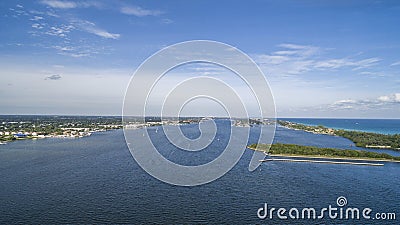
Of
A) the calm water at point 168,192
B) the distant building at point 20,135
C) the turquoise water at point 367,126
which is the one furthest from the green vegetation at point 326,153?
the turquoise water at point 367,126

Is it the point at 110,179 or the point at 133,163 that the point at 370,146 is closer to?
the point at 133,163

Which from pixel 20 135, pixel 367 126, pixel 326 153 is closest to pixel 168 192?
pixel 326 153

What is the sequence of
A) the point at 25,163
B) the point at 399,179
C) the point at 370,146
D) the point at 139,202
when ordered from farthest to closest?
the point at 370,146, the point at 25,163, the point at 399,179, the point at 139,202

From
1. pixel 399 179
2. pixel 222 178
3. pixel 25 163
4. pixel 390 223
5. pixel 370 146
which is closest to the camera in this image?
pixel 390 223

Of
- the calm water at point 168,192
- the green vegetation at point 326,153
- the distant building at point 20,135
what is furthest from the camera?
the distant building at point 20,135

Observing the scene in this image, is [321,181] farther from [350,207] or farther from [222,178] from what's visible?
[222,178]

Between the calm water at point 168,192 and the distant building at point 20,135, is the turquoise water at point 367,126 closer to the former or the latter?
the calm water at point 168,192

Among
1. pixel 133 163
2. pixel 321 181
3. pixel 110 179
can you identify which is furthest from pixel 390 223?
pixel 133 163

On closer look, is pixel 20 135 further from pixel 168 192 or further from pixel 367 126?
pixel 367 126

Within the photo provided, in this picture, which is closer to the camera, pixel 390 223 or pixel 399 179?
pixel 390 223
